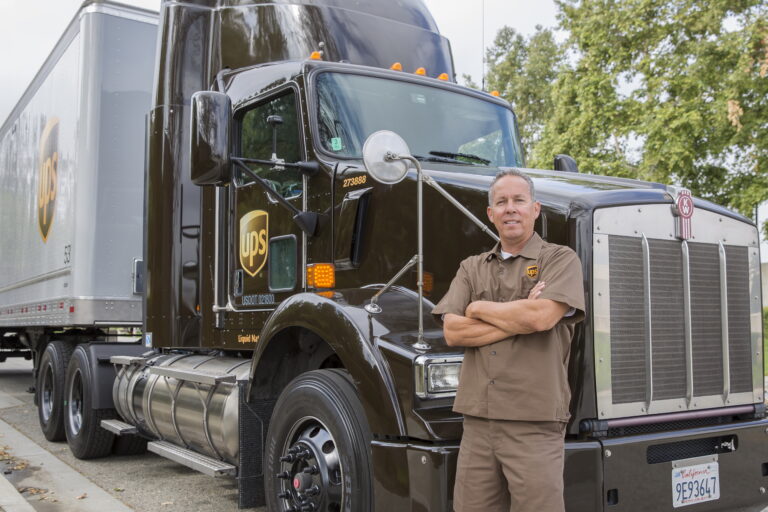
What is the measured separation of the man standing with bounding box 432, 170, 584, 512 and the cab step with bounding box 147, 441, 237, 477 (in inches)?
92.0

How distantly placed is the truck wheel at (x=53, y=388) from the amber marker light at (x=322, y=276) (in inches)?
180

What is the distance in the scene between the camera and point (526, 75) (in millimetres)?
41500

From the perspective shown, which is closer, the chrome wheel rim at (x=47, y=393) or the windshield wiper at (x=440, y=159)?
the windshield wiper at (x=440, y=159)

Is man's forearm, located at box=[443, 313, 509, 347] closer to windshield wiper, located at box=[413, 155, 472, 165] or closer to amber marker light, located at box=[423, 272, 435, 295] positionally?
amber marker light, located at box=[423, 272, 435, 295]

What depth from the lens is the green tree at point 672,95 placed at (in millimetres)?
17641

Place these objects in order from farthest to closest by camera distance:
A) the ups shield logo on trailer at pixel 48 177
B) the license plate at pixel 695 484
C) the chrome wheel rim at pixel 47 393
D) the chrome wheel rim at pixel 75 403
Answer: the ups shield logo on trailer at pixel 48 177
the chrome wheel rim at pixel 47 393
the chrome wheel rim at pixel 75 403
the license plate at pixel 695 484

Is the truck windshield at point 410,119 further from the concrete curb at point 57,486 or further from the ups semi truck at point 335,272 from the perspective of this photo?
the concrete curb at point 57,486

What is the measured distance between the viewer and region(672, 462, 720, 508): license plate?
351 centimetres

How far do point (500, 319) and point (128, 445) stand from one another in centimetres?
587

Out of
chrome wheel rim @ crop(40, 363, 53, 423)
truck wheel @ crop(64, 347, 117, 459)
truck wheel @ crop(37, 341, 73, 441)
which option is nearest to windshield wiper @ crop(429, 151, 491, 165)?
truck wheel @ crop(64, 347, 117, 459)

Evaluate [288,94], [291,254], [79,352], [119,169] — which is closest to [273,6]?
[288,94]

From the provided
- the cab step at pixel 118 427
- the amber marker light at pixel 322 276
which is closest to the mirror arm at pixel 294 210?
the amber marker light at pixel 322 276

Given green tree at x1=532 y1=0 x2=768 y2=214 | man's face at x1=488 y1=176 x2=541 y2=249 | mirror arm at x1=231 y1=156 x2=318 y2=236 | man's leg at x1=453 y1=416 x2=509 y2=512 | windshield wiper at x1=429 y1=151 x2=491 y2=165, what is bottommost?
man's leg at x1=453 y1=416 x2=509 y2=512

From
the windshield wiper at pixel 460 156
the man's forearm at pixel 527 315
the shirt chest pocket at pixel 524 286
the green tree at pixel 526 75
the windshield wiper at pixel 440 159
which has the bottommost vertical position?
the man's forearm at pixel 527 315
